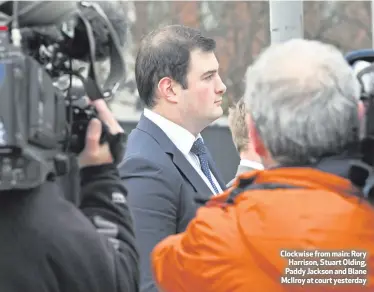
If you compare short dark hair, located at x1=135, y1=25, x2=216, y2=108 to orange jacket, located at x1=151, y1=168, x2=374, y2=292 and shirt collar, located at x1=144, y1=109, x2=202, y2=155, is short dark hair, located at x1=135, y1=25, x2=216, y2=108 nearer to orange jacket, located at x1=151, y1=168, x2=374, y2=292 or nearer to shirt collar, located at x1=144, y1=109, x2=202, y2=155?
shirt collar, located at x1=144, y1=109, x2=202, y2=155

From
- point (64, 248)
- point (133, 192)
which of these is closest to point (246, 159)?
point (133, 192)

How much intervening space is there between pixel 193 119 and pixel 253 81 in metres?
1.26

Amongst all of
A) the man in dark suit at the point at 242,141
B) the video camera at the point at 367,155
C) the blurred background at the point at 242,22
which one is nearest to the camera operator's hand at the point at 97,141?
the video camera at the point at 367,155

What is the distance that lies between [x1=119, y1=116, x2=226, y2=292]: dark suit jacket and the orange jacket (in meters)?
0.75

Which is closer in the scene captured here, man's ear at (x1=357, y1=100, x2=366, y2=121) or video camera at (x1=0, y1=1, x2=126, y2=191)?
video camera at (x1=0, y1=1, x2=126, y2=191)

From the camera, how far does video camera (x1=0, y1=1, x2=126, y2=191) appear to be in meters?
1.99

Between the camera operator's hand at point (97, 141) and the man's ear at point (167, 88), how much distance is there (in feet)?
4.50

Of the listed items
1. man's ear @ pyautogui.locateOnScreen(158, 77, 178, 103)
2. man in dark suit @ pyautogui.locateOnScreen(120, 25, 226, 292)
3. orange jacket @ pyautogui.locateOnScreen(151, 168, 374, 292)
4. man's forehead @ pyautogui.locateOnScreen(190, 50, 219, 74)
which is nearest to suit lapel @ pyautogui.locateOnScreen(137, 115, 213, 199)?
man in dark suit @ pyautogui.locateOnScreen(120, 25, 226, 292)

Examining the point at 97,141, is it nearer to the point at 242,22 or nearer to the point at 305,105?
the point at 305,105

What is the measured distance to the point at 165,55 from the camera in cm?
373

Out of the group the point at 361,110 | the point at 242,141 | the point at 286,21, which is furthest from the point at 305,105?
the point at 286,21

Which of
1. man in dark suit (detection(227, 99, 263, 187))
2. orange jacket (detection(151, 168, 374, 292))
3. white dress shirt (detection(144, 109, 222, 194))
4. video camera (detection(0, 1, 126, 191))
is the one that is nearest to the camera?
video camera (detection(0, 1, 126, 191))

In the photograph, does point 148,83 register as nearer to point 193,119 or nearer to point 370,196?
point 193,119

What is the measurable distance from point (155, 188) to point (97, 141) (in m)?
1.04
